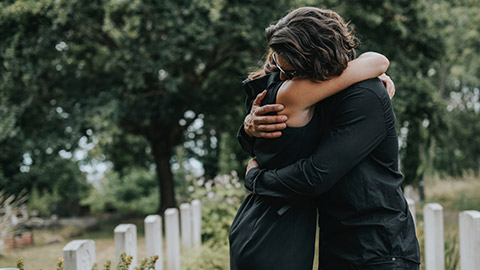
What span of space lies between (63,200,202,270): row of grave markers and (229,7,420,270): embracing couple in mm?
763

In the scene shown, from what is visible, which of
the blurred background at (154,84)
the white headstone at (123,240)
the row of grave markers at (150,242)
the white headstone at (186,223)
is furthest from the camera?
the blurred background at (154,84)

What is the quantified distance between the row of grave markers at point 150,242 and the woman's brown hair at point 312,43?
1300mm

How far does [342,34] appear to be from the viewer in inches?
67.6

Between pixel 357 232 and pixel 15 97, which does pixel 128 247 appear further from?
pixel 15 97

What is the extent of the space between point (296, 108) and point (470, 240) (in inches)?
79.1

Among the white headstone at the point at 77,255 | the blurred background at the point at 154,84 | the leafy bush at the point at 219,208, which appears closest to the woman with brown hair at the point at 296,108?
the white headstone at the point at 77,255

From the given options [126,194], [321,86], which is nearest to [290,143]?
[321,86]

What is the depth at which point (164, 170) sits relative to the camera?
1366 cm

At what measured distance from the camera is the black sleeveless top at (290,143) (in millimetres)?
1727

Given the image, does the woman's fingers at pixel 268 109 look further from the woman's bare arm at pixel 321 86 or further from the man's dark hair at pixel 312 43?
the man's dark hair at pixel 312 43

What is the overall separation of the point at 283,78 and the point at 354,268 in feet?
2.71

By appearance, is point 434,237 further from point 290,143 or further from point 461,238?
point 290,143

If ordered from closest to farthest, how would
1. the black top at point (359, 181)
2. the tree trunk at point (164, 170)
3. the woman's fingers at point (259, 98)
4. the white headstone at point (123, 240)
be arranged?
the black top at point (359, 181), the woman's fingers at point (259, 98), the white headstone at point (123, 240), the tree trunk at point (164, 170)

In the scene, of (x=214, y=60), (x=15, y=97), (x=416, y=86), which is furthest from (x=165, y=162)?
(x=416, y=86)
